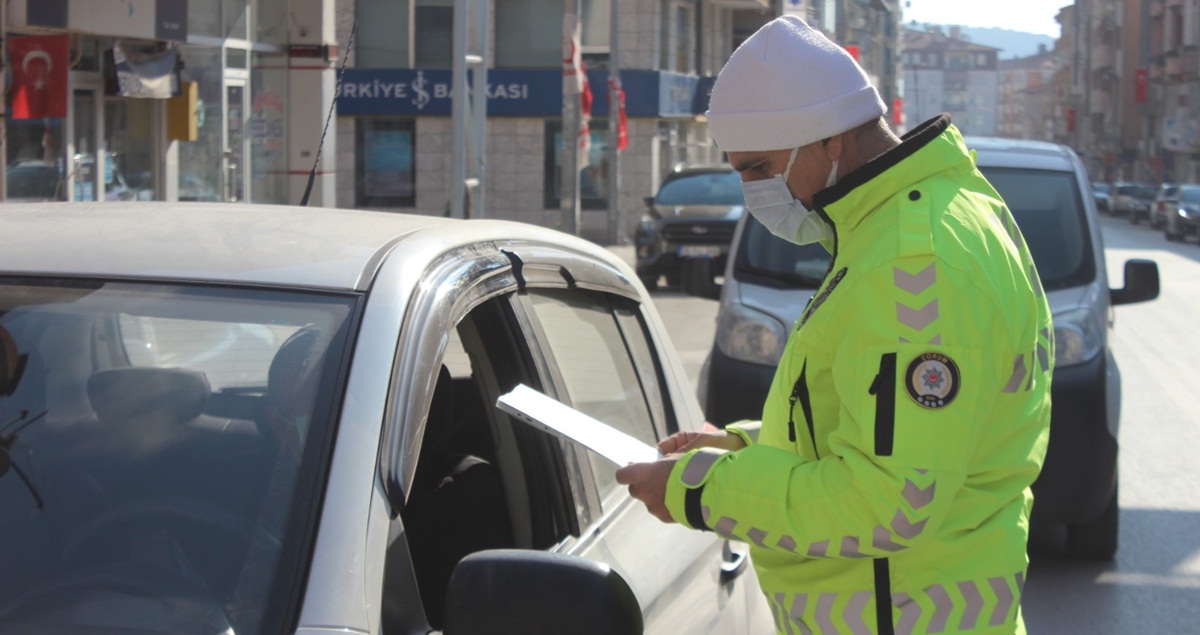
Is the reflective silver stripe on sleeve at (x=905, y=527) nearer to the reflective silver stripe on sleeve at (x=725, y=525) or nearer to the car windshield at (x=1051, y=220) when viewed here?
the reflective silver stripe on sleeve at (x=725, y=525)

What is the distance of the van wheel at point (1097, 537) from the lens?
669cm

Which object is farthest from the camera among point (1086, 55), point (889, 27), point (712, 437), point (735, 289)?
point (1086, 55)

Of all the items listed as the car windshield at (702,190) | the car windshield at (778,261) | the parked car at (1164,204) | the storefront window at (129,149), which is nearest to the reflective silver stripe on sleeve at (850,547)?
the car windshield at (778,261)

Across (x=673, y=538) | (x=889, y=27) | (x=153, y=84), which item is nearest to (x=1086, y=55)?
(x=889, y=27)

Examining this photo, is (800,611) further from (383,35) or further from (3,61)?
(383,35)

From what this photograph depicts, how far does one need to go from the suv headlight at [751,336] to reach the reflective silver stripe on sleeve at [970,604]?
4626 mm

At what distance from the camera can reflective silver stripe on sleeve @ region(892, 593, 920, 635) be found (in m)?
2.08

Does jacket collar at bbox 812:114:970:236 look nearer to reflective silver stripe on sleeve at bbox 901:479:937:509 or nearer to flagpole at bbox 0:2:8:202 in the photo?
Result: reflective silver stripe on sleeve at bbox 901:479:937:509

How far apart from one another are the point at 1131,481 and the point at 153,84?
37.7 ft

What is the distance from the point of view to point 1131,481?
876 centimetres

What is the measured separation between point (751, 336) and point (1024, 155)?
1.81m

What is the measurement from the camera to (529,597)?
1.98m

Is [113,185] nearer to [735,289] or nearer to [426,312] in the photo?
[735,289]

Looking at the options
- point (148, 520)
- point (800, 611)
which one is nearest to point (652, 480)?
point (800, 611)
